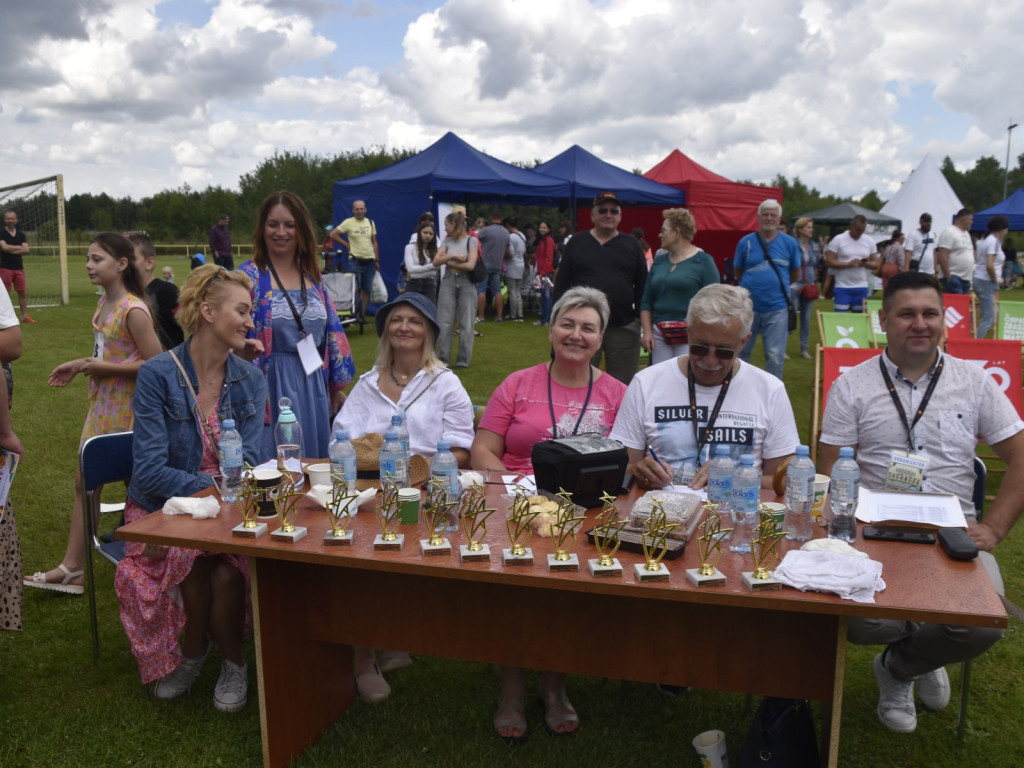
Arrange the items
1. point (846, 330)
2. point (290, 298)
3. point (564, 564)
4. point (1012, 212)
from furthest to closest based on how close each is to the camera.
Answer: point (1012, 212) → point (846, 330) → point (290, 298) → point (564, 564)

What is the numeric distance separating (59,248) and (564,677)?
1691cm

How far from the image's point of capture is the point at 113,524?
459 centimetres

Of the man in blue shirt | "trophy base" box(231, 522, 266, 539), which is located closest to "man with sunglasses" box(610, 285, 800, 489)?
"trophy base" box(231, 522, 266, 539)

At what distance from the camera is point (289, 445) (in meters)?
3.09

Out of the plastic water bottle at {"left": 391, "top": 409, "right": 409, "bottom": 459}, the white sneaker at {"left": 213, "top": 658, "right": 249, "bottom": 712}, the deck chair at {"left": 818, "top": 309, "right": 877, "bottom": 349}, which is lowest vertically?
the white sneaker at {"left": 213, "top": 658, "right": 249, "bottom": 712}

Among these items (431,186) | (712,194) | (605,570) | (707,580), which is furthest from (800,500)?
(712,194)

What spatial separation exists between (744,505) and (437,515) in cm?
88

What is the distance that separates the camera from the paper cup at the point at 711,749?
2430 millimetres

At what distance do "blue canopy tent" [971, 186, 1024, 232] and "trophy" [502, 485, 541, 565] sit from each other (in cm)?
2568

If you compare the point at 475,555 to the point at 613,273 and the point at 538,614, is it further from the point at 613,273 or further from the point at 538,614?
the point at 613,273

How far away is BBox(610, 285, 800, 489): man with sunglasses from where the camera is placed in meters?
2.81

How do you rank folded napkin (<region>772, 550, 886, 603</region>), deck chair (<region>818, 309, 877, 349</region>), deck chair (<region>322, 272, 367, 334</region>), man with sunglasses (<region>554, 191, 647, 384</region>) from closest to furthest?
folded napkin (<region>772, 550, 886, 603</region>) < man with sunglasses (<region>554, 191, 647, 384</region>) < deck chair (<region>818, 309, 877, 349</region>) < deck chair (<region>322, 272, 367, 334</region>)

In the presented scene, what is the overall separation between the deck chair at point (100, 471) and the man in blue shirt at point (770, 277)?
17.2 feet

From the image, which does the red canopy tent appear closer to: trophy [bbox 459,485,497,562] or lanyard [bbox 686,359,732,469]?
lanyard [bbox 686,359,732,469]
